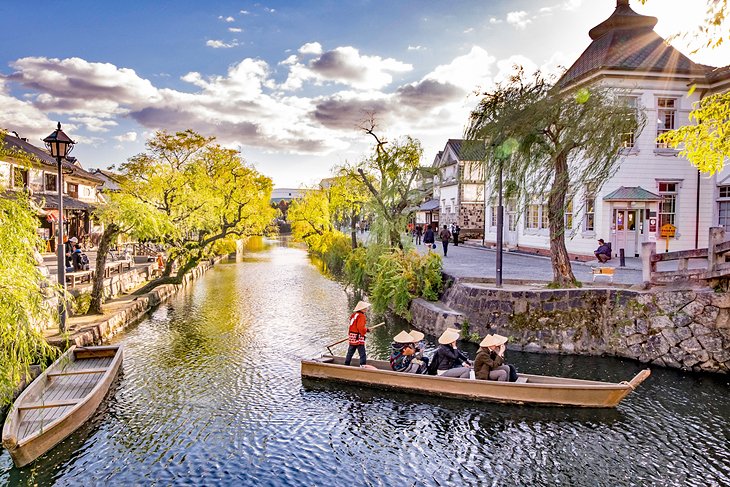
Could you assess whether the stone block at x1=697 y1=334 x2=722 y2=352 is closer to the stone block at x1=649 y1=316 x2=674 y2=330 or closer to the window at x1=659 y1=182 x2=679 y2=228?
the stone block at x1=649 y1=316 x2=674 y2=330

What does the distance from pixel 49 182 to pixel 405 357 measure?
33.4m

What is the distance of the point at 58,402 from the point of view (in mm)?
9484

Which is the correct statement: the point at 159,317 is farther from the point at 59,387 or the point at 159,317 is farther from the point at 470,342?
the point at 470,342

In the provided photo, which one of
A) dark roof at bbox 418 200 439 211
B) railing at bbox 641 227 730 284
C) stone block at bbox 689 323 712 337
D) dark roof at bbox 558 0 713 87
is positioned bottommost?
stone block at bbox 689 323 712 337

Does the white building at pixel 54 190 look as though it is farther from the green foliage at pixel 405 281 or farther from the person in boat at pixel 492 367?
the person in boat at pixel 492 367

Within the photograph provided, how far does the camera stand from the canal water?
8.03 meters

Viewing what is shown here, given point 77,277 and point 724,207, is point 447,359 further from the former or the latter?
point 724,207

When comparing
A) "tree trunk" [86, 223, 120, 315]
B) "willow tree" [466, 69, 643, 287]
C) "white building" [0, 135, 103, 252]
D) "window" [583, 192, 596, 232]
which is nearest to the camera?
"willow tree" [466, 69, 643, 287]

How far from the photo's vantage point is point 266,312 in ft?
67.0

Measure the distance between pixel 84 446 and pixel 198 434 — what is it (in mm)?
1914

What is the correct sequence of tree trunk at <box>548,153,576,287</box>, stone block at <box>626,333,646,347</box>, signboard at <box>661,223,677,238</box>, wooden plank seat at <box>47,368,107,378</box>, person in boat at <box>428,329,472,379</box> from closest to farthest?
wooden plank seat at <box>47,368,107,378</box>, person in boat at <box>428,329,472,379</box>, stone block at <box>626,333,646,347</box>, tree trunk at <box>548,153,576,287</box>, signboard at <box>661,223,677,238</box>

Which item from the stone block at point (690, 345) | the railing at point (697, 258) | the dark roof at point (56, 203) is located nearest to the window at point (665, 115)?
the railing at point (697, 258)

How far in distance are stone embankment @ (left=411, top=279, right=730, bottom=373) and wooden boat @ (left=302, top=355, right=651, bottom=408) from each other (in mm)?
3353

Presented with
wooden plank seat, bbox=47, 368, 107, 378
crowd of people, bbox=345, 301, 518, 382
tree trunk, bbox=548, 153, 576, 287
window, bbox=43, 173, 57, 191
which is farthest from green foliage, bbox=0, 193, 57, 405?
window, bbox=43, 173, 57, 191
